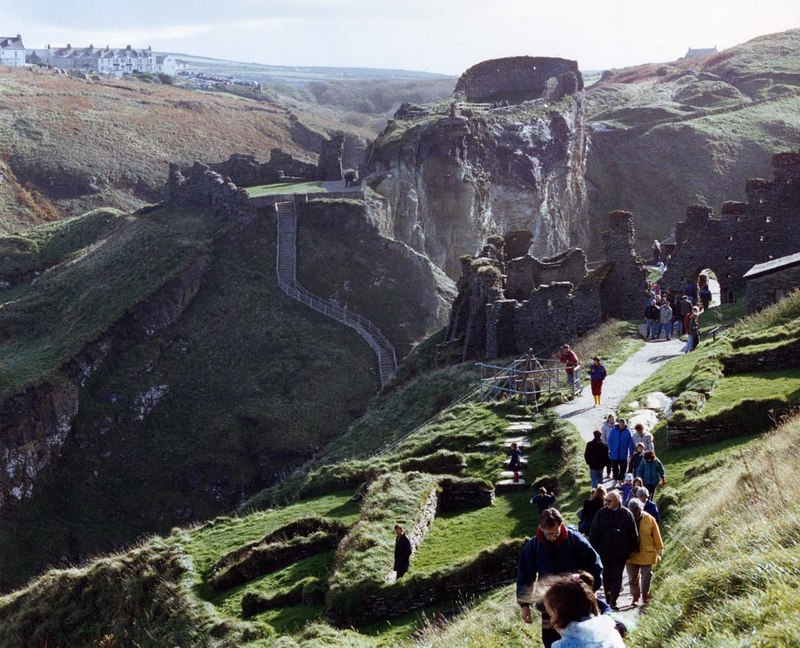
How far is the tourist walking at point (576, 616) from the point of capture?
955 centimetres

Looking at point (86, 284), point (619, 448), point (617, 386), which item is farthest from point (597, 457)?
point (86, 284)

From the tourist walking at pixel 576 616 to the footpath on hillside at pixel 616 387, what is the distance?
11459 mm

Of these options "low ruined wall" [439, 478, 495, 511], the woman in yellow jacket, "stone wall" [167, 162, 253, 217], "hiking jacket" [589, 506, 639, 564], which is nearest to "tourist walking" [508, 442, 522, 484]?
"low ruined wall" [439, 478, 495, 511]

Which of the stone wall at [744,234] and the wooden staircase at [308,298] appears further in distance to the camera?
the wooden staircase at [308,298]

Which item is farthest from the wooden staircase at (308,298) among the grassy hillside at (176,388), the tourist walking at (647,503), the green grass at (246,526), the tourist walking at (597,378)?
the tourist walking at (647,503)

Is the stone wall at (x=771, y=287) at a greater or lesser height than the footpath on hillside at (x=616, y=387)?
greater

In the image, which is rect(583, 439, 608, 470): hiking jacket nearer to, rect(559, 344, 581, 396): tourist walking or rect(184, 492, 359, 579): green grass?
rect(184, 492, 359, 579): green grass

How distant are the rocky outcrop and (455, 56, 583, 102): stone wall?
4125cm

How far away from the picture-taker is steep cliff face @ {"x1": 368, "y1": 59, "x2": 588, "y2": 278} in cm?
6969

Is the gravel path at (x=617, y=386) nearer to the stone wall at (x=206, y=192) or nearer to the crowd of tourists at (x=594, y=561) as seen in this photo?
the crowd of tourists at (x=594, y=561)

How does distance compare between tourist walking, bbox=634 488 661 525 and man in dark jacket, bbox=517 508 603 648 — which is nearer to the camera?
man in dark jacket, bbox=517 508 603 648

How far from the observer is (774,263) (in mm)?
35250

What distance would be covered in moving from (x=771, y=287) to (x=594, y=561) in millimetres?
23779

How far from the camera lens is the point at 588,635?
9562mm
